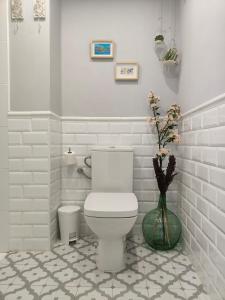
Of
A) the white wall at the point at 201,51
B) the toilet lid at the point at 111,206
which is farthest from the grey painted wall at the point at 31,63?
the white wall at the point at 201,51

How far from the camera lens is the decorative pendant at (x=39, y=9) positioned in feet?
5.94

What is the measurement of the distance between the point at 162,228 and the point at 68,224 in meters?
0.78

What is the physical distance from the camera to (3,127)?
72.4 inches

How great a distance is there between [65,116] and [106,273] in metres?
1.33

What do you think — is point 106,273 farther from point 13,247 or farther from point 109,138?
point 109,138

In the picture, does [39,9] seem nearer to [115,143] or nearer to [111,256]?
[115,143]

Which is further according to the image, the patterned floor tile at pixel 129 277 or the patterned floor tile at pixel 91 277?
the patterned floor tile at pixel 129 277

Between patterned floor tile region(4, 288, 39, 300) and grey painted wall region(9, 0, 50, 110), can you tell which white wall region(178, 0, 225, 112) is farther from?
patterned floor tile region(4, 288, 39, 300)

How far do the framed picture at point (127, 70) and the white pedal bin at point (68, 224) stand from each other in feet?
4.11

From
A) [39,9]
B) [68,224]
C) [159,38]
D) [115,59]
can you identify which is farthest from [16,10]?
[68,224]

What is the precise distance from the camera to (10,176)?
185 centimetres

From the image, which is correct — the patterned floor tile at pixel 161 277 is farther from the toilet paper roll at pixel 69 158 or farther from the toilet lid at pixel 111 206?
the toilet paper roll at pixel 69 158

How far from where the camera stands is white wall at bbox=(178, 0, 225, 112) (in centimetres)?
122

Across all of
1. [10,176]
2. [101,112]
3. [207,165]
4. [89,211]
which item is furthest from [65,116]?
[207,165]
